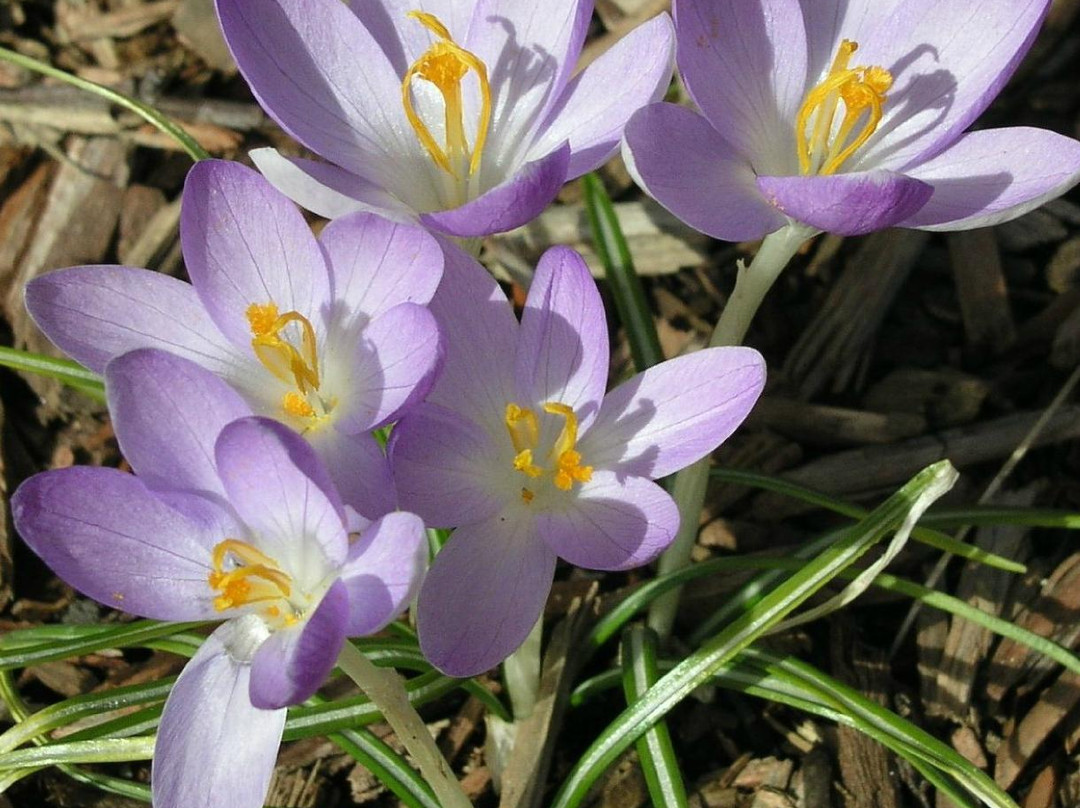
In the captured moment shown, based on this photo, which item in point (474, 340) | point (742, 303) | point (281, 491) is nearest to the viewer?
point (281, 491)

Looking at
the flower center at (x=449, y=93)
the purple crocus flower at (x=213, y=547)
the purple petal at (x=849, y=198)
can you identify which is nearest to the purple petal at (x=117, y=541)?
the purple crocus flower at (x=213, y=547)

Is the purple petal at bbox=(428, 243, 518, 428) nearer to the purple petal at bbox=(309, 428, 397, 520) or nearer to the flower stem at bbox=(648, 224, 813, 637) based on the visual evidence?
the purple petal at bbox=(309, 428, 397, 520)

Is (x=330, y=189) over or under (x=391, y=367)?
over

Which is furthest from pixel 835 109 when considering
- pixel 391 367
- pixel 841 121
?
pixel 391 367

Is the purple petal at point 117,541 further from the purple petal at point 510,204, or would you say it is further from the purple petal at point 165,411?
the purple petal at point 510,204

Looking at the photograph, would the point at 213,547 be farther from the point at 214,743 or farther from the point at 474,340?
the point at 474,340

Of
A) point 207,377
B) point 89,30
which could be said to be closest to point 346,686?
point 207,377

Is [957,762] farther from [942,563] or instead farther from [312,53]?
[312,53]

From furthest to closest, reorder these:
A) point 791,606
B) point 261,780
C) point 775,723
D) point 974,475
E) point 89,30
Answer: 1. point 89,30
2. point 974,475
3. point 775,723
4. point 791,606
5. point 261,780
